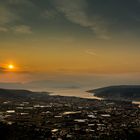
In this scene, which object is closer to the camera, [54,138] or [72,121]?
[54,138]

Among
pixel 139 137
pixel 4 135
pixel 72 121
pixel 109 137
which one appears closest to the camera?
pixel 4 135

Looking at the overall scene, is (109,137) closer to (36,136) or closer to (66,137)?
(66,137)

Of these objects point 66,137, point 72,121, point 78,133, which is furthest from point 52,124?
point 66,137

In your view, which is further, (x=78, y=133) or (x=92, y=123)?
(x=92, y=123)

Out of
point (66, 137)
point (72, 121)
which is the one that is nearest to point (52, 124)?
point (72, 121)

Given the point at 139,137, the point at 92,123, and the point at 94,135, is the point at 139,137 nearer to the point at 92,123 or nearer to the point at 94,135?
the point at 94,135

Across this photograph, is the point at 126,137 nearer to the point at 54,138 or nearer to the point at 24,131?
the point at 54,138

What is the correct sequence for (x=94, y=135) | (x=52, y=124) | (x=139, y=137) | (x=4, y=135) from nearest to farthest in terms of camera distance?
(x=4, y=135) < (x=139, y=137) < (x=94, y=135) < (x=52, y=124)

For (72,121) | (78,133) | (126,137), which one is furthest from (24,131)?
(72,121)

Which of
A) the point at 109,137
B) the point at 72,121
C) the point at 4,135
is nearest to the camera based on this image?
the point at 4,135

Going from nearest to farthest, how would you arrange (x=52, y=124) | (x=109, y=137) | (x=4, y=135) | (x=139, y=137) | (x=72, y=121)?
(x=4, y=135)
(x=139, y=137)
(x=109, y=137)
(x=52, y=124)
(x=72, y=121)
